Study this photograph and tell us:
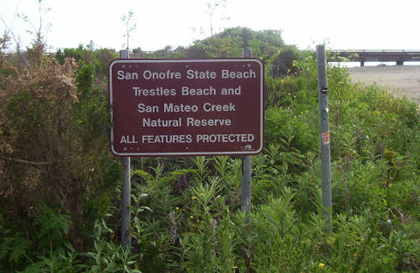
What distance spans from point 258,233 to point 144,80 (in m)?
1.51

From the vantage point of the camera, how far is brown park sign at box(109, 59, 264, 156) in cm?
349

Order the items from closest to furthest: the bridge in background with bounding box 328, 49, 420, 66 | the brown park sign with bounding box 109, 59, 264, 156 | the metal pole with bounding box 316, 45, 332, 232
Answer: the brown park sign with bounding box 109, 59, 264, 156, the metal pole with bounding box 316, 45, 332, 232, the bridge in background with bounding box 328, 49, 420, 66

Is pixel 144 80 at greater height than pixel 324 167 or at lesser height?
greater

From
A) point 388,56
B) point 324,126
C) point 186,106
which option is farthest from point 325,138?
point 388,56

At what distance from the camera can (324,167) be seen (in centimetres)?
369

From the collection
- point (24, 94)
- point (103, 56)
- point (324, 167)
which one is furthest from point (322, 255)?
point (103, 56)

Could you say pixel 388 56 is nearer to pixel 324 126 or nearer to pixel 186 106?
pixel 324 126

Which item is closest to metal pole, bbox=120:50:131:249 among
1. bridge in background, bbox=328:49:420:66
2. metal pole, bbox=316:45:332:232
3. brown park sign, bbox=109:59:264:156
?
brown park sign, bbox=109:59:264:156

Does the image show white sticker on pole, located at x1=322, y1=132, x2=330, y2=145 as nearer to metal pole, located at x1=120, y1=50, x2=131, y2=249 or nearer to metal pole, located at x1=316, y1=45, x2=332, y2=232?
metal pole, located at x1=316, y1=45, x2=332, y2=232

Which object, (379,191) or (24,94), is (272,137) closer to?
(379,191)

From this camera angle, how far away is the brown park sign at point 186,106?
3488mm

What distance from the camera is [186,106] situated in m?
3.52

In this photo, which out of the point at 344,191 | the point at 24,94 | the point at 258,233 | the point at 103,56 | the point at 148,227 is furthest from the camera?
the point at 103,56

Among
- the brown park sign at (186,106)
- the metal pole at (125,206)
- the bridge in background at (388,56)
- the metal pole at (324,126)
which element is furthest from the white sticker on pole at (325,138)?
the bridge in background at (388,56)
